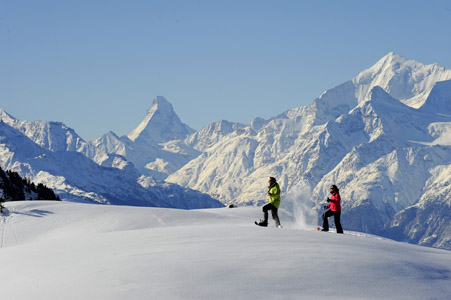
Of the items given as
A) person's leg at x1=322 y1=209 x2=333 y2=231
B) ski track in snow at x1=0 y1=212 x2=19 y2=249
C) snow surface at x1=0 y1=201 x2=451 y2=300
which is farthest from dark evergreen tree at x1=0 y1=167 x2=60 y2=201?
snow surface at x1=0 y1=201 x2=451 y2=300

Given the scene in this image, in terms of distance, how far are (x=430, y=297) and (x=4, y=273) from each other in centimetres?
1123

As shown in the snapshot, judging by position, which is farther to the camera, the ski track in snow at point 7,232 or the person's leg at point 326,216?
the ski track in snow at point 7,232

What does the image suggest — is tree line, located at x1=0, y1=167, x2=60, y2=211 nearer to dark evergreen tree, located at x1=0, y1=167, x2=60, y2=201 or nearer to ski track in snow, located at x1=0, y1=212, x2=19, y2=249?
dark evergreen tree, located at x1=0, y1=167, x2=60, y2=201

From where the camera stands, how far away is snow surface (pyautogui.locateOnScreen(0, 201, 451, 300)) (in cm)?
1527

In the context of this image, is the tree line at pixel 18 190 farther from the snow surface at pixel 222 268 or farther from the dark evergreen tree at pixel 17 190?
the snow surface at pixel 222 268

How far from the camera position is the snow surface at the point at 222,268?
1527 centimetres

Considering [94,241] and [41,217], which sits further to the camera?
[41,217]

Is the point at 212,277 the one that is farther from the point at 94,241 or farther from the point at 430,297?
the point at 94,241

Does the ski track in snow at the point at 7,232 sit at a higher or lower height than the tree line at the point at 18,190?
lower

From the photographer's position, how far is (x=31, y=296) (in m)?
15.4

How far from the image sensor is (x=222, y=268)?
16.9 meters

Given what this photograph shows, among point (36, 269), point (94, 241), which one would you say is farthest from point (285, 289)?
point (94, 241)

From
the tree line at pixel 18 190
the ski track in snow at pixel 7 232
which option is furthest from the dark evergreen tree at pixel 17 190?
the ski track in snow at pixel 7 232

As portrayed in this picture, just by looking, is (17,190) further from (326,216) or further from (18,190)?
(326,216)
